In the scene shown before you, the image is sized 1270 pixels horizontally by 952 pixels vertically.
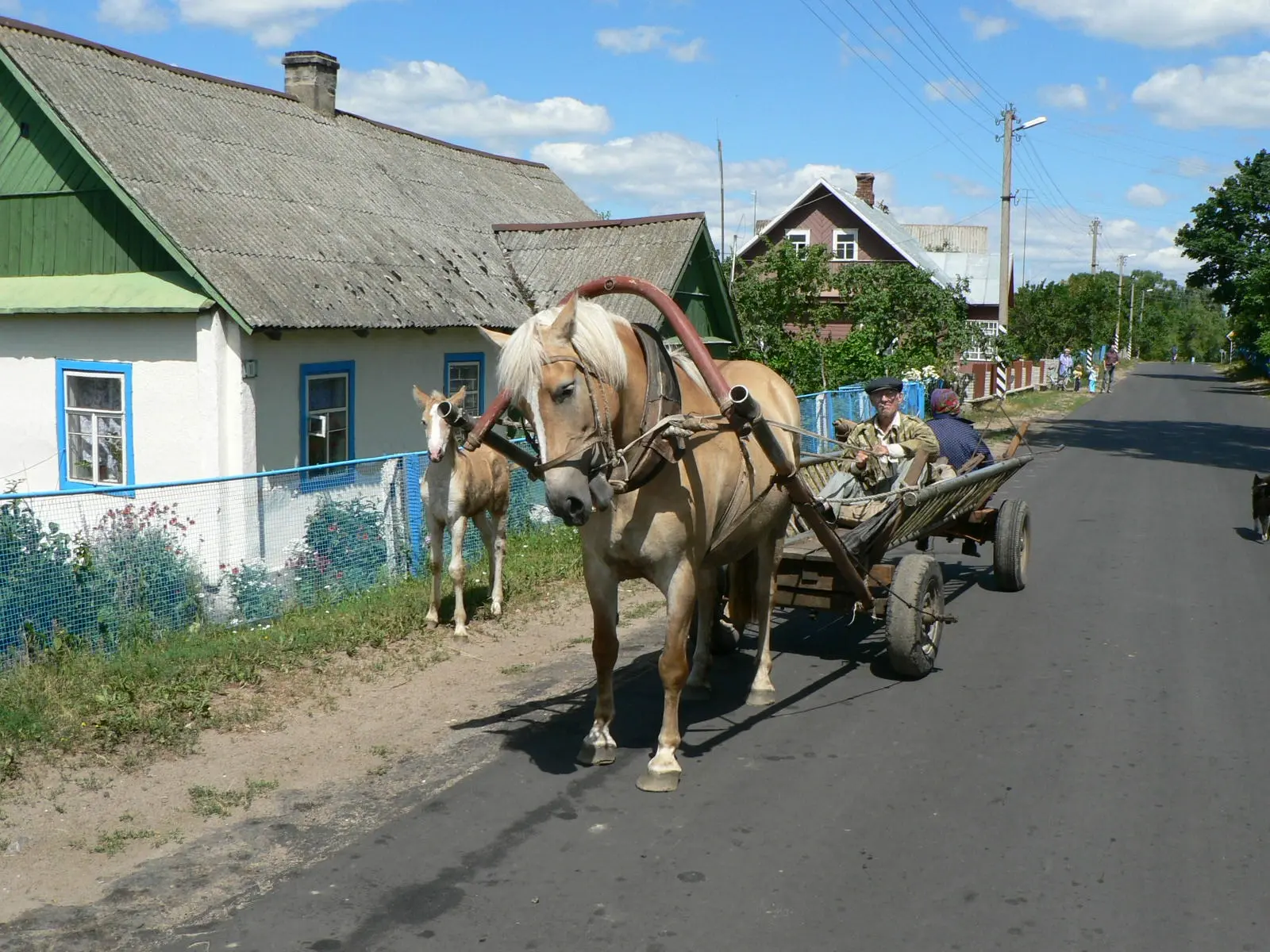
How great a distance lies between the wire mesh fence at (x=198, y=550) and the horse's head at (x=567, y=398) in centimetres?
410

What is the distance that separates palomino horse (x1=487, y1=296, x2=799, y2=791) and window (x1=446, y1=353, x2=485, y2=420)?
840cm

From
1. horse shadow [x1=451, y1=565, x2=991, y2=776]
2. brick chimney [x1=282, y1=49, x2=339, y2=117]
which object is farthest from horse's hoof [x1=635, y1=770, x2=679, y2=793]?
brick chimney [x1=282, y1=49, x2=339, y2=117]

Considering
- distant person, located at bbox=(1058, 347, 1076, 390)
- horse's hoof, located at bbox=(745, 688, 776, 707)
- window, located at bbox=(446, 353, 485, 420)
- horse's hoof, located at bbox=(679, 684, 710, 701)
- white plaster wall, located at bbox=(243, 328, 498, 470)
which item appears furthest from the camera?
distant person, located at bbox=(1058, 347, 1076, 390)

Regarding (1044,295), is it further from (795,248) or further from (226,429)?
(226,429)

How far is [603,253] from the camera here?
1758 centimetres

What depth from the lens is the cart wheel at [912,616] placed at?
24.3ft

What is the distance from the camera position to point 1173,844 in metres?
5.07

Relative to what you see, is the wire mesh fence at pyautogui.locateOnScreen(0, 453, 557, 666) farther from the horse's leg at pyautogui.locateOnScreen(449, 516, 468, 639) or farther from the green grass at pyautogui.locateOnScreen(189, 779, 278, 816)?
the green grass at pyautogui.locateOnScreen(189, 779, 278, 816)

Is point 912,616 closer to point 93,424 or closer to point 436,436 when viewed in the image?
point 436,436

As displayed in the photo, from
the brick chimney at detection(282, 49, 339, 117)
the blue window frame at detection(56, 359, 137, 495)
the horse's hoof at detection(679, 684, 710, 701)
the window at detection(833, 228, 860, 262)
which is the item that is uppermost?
the window at detection(833, 228, 860, 262)

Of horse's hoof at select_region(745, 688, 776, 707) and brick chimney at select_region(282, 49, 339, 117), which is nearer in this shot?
horse's hoof at select_region(745, 688, 776, 707)

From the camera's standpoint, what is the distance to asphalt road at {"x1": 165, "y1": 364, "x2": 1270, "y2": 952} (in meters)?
4.34

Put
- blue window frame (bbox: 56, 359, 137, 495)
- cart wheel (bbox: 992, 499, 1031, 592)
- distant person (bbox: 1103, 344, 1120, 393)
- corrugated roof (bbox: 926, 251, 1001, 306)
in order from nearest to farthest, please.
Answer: cart wheel (bbox: 992, 499, 1031, 592) < blue window frame (bbox: 56, 359, 137, 495) < distant person (bbox: 1103, 344, 1120, 393) < corrugated roof (bbox: 926, 251, 1001, 306)

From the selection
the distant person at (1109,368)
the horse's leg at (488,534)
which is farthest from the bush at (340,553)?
the distant person at (1109,368)
